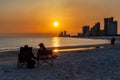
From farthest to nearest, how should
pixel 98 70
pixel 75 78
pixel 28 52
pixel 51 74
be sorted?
pixel 28 52
pixel 98 70
pixel 51 74
pixel 75 78

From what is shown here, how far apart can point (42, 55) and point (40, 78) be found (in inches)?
144

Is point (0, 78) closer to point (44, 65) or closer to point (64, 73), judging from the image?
point (64, 73)

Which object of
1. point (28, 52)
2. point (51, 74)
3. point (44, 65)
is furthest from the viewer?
point (44, 65)

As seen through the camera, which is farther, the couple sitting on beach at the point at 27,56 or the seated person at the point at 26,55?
the seated person at the point at 26,55

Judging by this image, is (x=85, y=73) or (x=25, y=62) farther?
(x=25, y=62)

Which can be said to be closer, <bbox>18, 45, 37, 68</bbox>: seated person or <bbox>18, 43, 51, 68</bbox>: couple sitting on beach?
<bbox>18, 43, 51, 68</bbox>: couple sitting on beach

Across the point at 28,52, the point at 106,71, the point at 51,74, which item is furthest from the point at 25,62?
the point at 106,71

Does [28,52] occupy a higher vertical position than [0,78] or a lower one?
higher

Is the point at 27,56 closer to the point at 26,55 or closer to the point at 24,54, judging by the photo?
the point at 26,55

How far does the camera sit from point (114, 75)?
1212 centimetres

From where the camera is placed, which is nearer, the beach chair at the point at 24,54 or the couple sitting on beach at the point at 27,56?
the couple sitting on beach at the point at 27,56

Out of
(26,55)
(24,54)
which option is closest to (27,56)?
(26,55)

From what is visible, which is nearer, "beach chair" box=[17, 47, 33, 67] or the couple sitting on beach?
the couple sitting on beach

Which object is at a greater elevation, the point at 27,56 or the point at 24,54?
the point at 24,54
